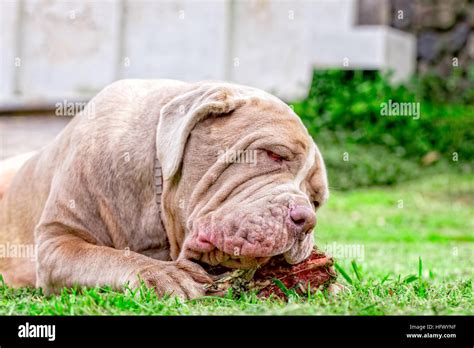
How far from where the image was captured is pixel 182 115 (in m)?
4.35

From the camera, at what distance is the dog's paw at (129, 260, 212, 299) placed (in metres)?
3.86

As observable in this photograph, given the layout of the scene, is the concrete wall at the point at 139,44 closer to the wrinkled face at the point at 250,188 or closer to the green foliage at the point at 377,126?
the green foliage at the point at 377,126

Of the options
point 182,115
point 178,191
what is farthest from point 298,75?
point 178,191

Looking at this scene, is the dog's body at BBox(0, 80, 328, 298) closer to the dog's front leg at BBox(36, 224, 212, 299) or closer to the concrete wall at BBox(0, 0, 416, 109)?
the dog's front leg at BBox(36, 224, 212, 299)

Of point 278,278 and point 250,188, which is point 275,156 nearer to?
point 250,188

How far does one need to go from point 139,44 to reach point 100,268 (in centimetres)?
911

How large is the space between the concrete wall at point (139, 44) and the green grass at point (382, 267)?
241cm

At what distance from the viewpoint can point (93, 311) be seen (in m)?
3.42

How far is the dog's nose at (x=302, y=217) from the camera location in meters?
3.89

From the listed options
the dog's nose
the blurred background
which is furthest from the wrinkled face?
the blurred background

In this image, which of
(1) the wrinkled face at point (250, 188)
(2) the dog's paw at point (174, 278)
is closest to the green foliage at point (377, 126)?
(1) the wrinkled face at point (250, 188)

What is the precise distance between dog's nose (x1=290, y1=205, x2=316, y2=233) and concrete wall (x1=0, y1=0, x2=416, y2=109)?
894 centimetres

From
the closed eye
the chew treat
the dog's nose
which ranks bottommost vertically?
the chew treat
